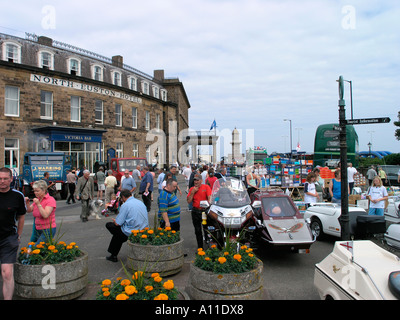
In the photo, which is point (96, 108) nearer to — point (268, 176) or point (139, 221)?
point (268, 176)

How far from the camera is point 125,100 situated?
1316 inches

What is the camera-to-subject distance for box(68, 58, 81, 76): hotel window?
→ 91.1 ft

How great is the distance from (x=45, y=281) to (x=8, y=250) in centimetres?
66

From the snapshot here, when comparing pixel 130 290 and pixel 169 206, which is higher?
pixel 169 206

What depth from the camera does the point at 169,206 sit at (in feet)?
21.9

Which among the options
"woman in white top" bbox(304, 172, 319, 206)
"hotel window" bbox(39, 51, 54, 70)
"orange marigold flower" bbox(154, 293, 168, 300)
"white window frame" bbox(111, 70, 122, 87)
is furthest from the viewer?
"white window frame" bbox(111, 70, 122, 87)

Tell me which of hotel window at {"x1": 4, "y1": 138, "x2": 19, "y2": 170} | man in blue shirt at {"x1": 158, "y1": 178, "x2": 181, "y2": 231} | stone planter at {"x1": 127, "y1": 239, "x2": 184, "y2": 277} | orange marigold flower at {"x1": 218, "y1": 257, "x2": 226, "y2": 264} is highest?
hotel window at {"x1": 4, "y1": 138, "x2": 19, "y2": 170}

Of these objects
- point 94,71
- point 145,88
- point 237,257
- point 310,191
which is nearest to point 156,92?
point 145,88

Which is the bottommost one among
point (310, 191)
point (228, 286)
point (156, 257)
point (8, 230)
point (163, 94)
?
point (156, 257)

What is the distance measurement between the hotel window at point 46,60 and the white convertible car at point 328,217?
82.8 ft

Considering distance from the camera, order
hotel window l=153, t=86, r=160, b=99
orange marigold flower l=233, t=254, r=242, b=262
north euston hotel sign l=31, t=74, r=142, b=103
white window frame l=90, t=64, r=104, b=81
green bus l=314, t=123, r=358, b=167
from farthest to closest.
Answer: hotel window l=153, t=86, r=160, b=99 < white window frame l=90, t=64, r=104, b=81 < north euston hotel sign l=31, t=74, r=142, b=103 < green bus l=314, t=123, r=358, b=167 < orange marigold flower l=233, t=254, r=242, b=262

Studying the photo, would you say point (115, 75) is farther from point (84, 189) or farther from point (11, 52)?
point (84, 189)

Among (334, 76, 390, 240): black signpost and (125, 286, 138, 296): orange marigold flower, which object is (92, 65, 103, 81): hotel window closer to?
(334, 76, 390, 240): black signpost

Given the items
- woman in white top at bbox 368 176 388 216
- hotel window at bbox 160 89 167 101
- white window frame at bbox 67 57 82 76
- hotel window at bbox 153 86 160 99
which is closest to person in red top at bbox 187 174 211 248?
woman in white top at bbox 368 176 388 216
